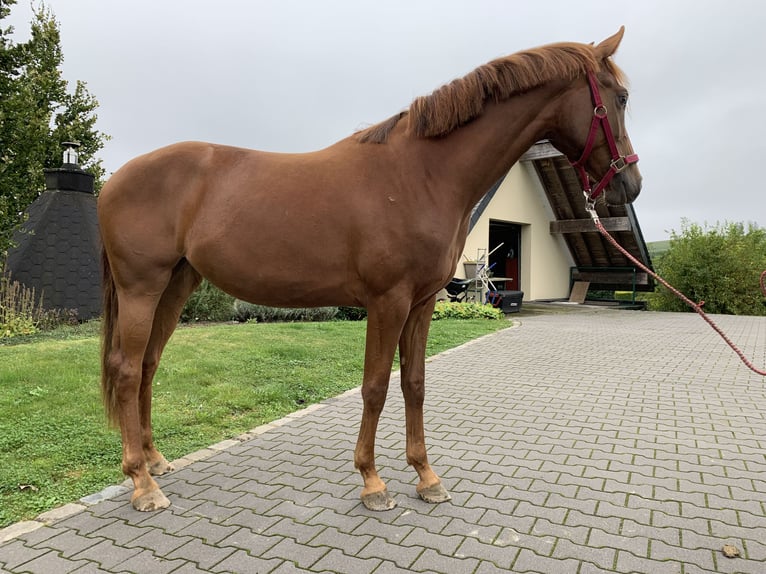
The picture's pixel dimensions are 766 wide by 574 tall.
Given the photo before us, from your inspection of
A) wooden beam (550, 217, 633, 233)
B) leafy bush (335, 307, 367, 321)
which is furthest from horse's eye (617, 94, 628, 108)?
wooden beam (550, 217, 633, 233)

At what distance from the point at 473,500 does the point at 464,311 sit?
402 inches

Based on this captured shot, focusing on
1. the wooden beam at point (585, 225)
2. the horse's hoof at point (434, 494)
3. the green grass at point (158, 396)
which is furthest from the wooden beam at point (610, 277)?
the horse's hoof at point (434, 494)

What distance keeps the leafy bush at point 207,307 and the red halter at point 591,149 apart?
9.37m

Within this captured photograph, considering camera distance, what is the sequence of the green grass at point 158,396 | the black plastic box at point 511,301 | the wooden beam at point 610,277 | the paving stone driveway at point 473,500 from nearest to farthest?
the paving stone driveway at point 473,500 < the green grass at point 158,396 < the black plastic box at point 511,301 < the wooden beam at point 610,277

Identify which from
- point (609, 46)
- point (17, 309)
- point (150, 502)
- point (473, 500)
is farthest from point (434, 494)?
point (17, 309)

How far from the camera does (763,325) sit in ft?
42.4

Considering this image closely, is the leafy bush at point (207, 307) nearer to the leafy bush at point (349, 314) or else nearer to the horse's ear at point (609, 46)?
the leafy bush at point (349, 314)

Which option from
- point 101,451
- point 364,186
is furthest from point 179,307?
point 364,186

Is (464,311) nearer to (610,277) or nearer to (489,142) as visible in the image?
(610,277)

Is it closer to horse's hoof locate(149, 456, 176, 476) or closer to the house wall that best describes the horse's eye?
horse's hoof locate(149, 456, 176, 476)

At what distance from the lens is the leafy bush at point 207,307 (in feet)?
35.2

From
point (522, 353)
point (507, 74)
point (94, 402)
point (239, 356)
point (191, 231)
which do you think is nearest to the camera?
point (507, 74)

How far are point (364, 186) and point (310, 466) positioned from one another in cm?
196

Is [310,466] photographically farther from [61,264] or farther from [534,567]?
[61,264]
